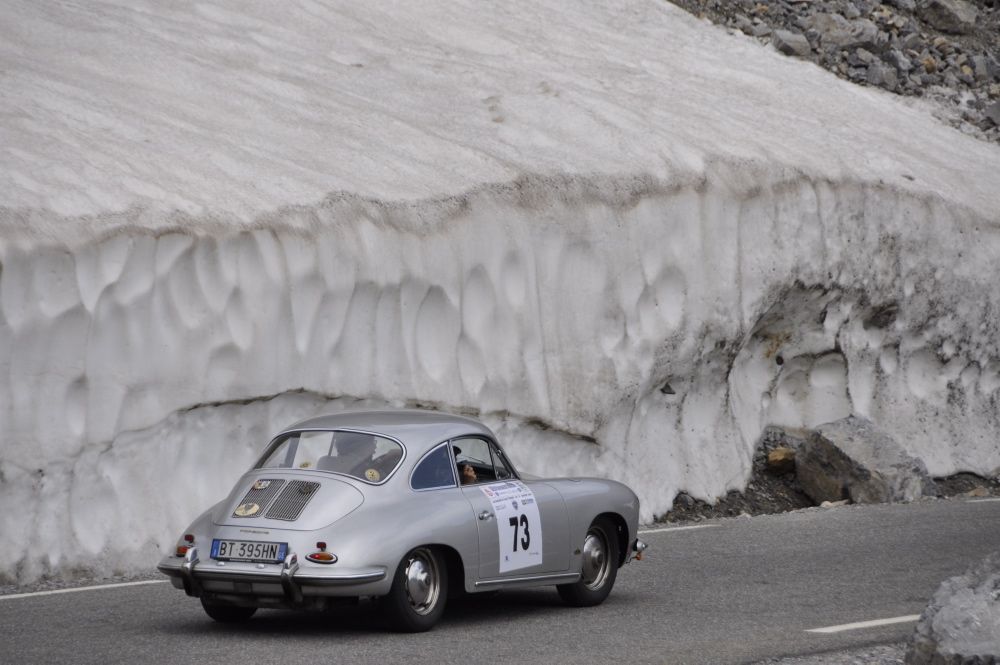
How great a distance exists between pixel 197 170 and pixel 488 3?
1024cm

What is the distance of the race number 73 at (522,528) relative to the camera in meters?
7.70

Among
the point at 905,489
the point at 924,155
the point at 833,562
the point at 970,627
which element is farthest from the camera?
the point at 924,155

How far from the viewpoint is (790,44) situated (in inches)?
921

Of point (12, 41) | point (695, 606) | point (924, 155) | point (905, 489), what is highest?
point (12, 41)

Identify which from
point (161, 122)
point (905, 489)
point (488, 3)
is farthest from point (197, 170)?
point (488, 3)

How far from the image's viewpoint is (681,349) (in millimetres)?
14883

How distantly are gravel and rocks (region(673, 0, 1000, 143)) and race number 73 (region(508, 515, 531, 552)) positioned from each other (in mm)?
17181

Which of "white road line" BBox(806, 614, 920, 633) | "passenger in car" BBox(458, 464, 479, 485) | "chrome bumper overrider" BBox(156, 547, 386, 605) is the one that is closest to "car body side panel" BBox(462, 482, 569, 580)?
"passenger in car" BBox(458, 464, 479, 485)

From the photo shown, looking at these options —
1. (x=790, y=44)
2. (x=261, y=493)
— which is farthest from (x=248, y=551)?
(x=790, y=44)

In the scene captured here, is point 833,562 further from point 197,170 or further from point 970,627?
point 197,170

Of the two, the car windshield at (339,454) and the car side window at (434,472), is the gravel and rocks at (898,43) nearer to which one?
the car side window at (434,472)

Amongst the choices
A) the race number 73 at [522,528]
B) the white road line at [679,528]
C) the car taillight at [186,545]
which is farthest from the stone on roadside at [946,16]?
the car taillight at [186,545]

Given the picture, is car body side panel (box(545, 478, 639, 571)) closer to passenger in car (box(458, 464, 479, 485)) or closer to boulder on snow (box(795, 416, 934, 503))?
passenger in car (box(458, 464, 479, 485))

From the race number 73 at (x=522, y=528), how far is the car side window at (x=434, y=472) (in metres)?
0.44
